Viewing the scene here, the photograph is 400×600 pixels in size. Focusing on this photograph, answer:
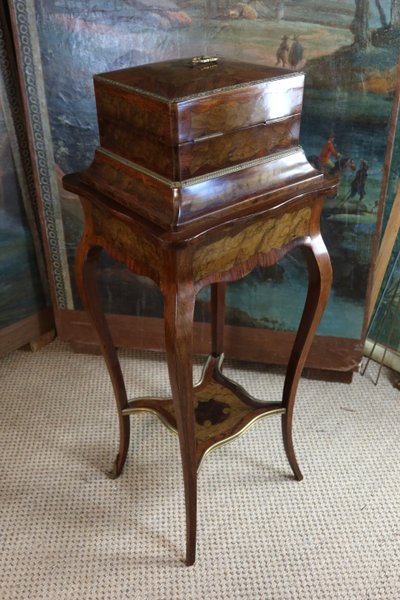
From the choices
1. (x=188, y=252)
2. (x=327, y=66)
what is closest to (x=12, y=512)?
(x=188, y=252)

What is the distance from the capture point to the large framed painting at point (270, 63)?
1239 millimetres

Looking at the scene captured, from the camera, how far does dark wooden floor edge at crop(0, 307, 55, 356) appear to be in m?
1.74

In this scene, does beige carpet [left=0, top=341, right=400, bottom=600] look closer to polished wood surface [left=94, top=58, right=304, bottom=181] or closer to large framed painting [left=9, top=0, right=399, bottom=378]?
large framed painting [left=9, top=0, right=399, bottom=378]

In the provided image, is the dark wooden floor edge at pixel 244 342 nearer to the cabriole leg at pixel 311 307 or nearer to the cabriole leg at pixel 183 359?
the cabriole leg at pixel 311 307

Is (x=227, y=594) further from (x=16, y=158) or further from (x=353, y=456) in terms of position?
(x=16, y=158)

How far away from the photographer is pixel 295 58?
1269 mm

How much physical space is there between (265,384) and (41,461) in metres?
0.67

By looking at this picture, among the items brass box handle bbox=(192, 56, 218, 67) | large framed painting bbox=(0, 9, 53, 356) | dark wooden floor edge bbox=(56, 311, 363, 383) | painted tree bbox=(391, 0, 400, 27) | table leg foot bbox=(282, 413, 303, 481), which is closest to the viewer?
brass box handle bbox=(192, 56, 218, 67)

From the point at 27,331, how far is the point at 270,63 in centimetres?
108

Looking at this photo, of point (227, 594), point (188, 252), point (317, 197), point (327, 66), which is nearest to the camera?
point (188, 252)

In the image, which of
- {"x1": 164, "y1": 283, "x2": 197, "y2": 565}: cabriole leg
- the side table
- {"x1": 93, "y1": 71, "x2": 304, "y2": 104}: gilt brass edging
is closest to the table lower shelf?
the side table

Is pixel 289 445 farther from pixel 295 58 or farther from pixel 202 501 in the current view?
pixel 295 58

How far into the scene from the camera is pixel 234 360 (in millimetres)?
1784

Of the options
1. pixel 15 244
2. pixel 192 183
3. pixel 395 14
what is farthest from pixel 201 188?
pixel 15 244
